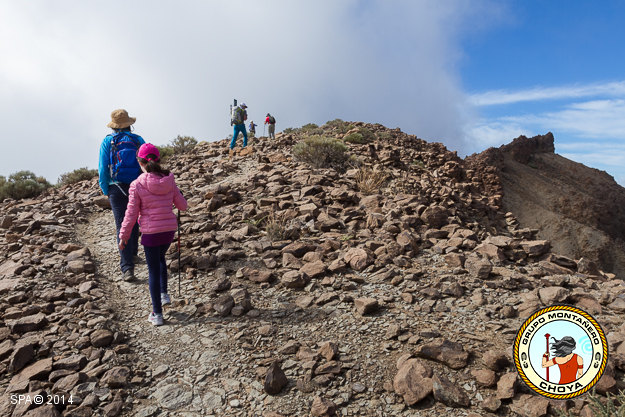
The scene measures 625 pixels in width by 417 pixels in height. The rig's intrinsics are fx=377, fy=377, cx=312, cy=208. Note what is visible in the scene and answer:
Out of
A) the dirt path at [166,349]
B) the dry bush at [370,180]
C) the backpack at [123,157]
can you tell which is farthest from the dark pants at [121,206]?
the dry bush at [370,180]

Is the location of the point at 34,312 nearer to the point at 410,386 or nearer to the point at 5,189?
the point at 410,386

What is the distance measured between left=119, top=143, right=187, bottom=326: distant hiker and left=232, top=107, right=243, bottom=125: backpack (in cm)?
Answer: 1020

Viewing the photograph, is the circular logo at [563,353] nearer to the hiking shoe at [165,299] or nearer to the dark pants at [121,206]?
the hiking shoe at [165,299]

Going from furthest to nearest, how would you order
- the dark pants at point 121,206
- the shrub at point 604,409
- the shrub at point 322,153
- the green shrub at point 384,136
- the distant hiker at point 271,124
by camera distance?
the distant hiker at point 271,124 < the green shrub at point 384,136 < the shrub at point 322,153 < the dark pants at point 121,206 < the shrub at point 604,409

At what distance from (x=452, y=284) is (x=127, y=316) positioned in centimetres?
427

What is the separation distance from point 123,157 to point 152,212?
5.47ft

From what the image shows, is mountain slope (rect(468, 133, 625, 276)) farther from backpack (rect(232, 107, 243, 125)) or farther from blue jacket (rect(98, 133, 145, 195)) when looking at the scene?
blue jacket (rect(98, 133, 145, 195))

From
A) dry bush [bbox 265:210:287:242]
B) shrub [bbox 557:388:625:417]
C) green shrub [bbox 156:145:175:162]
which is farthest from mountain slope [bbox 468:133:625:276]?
shrub [bbox 557:388:625:417]

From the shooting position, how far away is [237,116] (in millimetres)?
14469

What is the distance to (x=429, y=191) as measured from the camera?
9.95 meters

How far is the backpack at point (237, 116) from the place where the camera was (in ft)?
47.3

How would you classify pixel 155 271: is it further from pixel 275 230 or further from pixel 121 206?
pixel 275 230

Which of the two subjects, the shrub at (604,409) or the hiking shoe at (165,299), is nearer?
the shrub at (604,409)

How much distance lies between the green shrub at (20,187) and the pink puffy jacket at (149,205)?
13.1 meters
